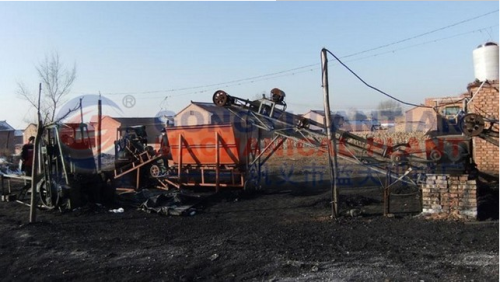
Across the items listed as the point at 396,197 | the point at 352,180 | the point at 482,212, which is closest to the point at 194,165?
the point at 352,180

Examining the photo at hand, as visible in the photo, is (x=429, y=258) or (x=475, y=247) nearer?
(x=429, y=258)

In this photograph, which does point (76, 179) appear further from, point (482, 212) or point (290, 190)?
point (482, 212)

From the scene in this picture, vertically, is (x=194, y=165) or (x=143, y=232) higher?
(x=194, y=165)

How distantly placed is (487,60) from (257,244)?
30.2 feet

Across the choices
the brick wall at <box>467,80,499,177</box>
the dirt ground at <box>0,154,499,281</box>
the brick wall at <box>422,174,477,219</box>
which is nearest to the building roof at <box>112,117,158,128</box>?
the dirt ground at <box>0,154,499,281</box>

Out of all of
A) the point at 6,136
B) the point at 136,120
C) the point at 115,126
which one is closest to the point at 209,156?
the point at 115,126

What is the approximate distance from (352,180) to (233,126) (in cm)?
478

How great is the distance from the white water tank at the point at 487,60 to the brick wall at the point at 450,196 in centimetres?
571

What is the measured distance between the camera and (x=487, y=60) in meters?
11.8

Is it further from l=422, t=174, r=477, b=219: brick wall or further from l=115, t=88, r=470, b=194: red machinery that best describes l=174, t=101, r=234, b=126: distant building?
l=422, t=174, r=477, b=219: brick wall

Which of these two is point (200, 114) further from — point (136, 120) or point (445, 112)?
point (445, 112)

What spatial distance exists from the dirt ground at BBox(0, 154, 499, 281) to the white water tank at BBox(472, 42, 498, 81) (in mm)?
4580

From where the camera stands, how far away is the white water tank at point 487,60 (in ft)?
38.5

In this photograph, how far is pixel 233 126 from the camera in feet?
42.4
